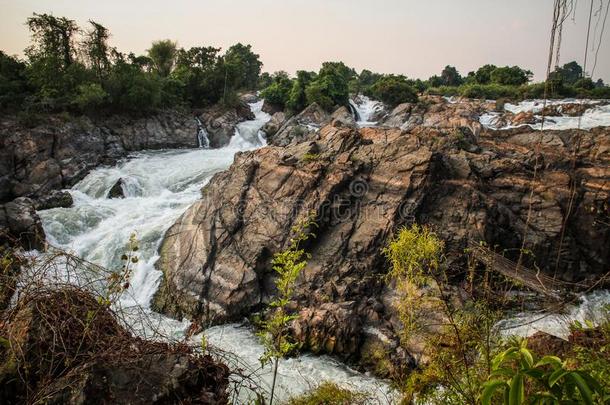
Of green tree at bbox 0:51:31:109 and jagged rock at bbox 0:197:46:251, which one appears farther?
green tree at bbox 0:51:31:109

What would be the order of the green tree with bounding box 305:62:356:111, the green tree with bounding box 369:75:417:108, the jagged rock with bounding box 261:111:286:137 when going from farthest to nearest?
1. the green tree with bounding box 369:75:417:108
2. the green tree with bounding box 305:62:356:111
3. the jagged rock with bounding box 261:111:286:137

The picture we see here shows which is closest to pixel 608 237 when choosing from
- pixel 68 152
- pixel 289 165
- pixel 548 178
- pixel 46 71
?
pixel 548 178

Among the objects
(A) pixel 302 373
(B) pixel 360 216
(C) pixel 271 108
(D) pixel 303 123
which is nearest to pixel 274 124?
(D) pixel 303 123

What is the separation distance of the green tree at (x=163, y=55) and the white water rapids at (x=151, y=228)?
13159 mm

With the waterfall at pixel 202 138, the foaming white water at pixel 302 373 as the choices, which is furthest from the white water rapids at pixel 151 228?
the waterfall at pixel 202 138

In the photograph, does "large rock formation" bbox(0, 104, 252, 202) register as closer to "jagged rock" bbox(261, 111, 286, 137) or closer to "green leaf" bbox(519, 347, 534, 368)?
"jagged rock" bbox(261, 111, 286, 137)

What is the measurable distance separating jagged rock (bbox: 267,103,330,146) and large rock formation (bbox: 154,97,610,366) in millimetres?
11256

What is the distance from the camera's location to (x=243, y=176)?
12.7 meters

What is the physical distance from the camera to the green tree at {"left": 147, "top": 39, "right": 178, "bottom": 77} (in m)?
32.0

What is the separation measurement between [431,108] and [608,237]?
18.3m

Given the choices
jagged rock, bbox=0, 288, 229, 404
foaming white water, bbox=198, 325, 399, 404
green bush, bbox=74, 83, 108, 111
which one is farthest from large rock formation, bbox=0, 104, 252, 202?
jagged rock, bbox=0, 288, 229, 404

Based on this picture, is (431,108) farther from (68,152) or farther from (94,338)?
(94,338)

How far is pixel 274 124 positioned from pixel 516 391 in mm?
27946

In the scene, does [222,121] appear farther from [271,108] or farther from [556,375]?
[556,375]
